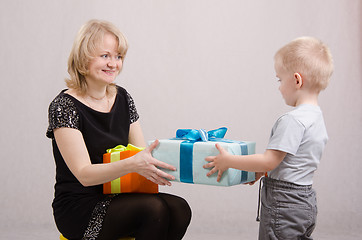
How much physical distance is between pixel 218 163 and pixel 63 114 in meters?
0.62

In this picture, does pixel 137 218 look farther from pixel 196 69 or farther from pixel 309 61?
pixel 196 69

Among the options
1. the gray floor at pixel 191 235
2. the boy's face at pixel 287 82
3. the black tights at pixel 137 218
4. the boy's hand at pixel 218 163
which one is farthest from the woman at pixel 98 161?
the gray floor at pixel 191 235

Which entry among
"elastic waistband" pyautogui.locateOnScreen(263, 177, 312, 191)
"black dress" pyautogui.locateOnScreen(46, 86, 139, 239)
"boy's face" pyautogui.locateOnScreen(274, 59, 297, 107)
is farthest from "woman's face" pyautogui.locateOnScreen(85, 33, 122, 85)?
"elastic waistband" pyautogui.locateOnScreen(263, 177, 312, 191)

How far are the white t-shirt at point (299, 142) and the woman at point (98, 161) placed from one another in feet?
1.25

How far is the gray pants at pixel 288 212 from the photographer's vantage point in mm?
1686

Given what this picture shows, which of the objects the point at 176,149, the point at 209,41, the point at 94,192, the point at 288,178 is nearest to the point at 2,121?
the point at 209,41

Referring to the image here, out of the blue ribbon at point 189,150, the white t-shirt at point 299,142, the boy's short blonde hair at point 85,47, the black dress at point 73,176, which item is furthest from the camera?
the boy's short blonde hair at point 85,47

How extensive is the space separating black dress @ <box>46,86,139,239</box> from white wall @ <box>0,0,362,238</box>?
1337 millimetres

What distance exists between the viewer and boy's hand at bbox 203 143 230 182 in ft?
5.45

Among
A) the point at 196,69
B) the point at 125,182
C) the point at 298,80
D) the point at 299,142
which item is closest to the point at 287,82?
the point at 298,80

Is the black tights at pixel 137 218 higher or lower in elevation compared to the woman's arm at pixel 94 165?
lower

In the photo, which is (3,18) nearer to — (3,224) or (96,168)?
(3,224)

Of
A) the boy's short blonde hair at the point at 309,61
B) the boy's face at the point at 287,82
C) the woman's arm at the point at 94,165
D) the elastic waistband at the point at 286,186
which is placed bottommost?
the elastic waistband at the point at 286,186

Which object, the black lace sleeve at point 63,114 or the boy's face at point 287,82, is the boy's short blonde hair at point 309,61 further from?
the black lace sleeve at point 63,114
